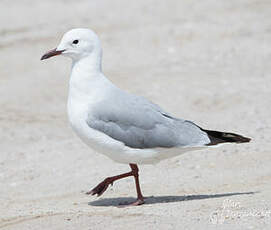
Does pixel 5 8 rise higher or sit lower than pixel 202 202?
lower

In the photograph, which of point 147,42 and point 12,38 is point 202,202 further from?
point 12,38

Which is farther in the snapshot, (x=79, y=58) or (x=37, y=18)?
(x=37, y=18)

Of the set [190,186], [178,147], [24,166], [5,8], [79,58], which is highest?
[79,58]

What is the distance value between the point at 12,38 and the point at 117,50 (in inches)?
99.1

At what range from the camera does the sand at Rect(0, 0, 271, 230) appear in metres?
6.38

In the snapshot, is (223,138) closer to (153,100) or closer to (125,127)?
(125,127)

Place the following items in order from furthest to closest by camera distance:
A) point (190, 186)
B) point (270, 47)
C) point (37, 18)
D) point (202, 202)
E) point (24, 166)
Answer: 1. point (37, 18)
2. point (270, 47)
3. point (24, 166)
4. point (190, 186)
5. point (202, 202)

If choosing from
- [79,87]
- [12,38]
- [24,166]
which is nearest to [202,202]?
[79,87]

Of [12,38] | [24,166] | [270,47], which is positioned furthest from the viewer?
[12,38]

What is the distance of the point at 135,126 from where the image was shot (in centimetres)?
665

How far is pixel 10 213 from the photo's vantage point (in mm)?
6801

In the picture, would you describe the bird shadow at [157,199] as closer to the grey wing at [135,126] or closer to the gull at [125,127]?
the gull at [125,127]

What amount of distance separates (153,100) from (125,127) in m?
5.07

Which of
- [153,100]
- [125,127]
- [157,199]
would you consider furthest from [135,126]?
[153,100]
